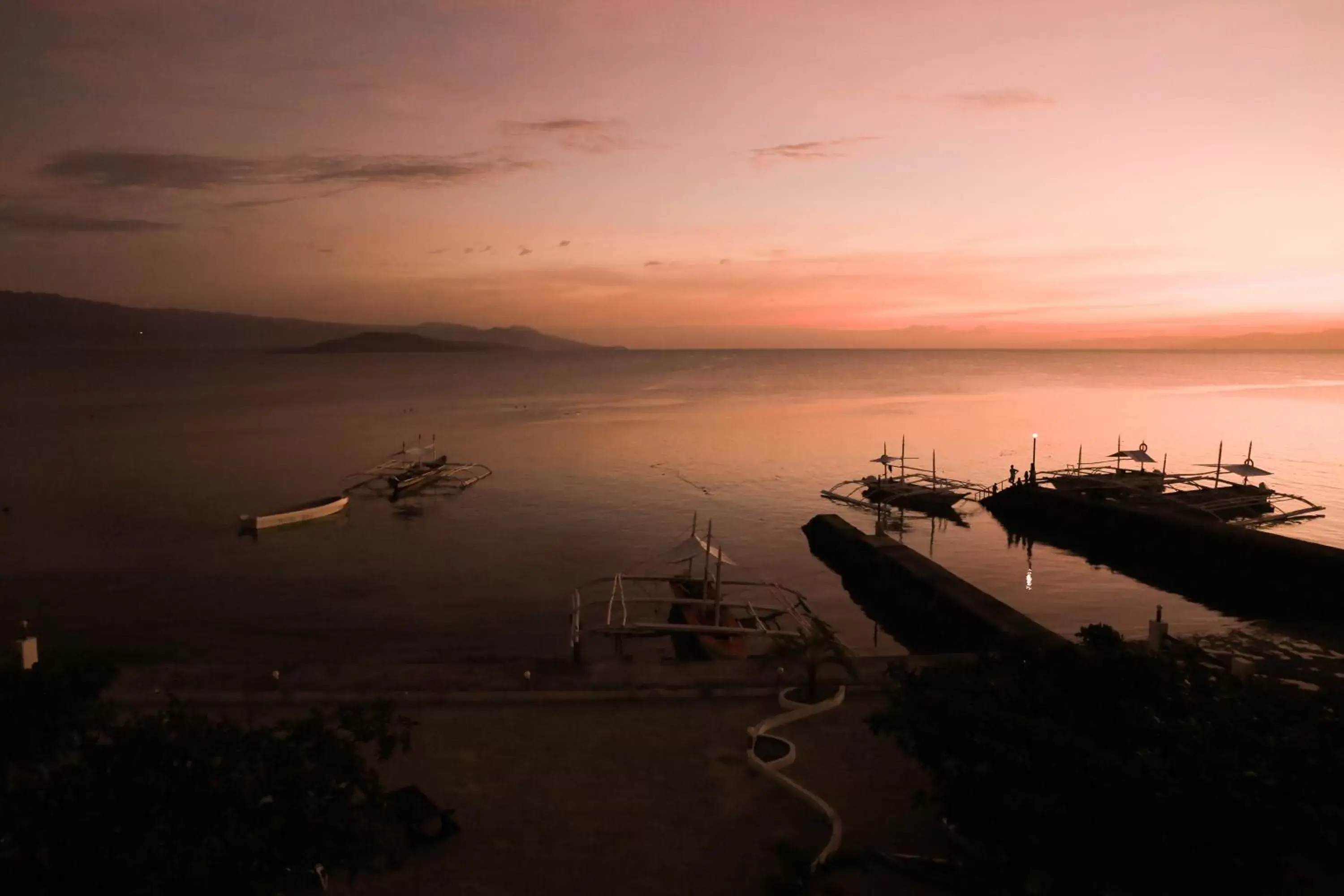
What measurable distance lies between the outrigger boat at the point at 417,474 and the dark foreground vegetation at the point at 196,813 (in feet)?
138

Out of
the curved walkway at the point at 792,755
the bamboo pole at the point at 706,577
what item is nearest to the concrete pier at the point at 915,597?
the curved walkway at the point at 792,755

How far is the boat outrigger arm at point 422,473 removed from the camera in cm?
4981

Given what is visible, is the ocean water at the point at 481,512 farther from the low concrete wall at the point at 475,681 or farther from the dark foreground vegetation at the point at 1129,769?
the dark foreground vegetation at the point at 1129,769

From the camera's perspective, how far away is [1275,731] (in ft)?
22.5

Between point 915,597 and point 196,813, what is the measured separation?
23912mm

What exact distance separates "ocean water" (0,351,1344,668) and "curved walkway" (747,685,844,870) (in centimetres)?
866

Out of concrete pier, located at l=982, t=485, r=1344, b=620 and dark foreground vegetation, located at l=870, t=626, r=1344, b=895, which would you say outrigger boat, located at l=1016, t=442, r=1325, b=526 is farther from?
dark foreground vegetation, located at l=870, t=626, r=1344, b=895

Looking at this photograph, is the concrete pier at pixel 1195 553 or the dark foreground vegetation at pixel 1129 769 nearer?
the dark foreground vegetation at pixel 1129 769

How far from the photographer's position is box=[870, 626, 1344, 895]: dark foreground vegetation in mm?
5957

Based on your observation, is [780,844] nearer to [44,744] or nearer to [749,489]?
[44,744]

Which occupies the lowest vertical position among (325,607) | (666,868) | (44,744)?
(325,607)

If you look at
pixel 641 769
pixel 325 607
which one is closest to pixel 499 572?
pixel 325 607

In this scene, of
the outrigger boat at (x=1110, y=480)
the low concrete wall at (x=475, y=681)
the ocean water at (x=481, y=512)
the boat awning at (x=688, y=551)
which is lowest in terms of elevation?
the ocean water at (x=481, y=512)

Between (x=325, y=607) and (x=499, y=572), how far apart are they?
20.7 ft
